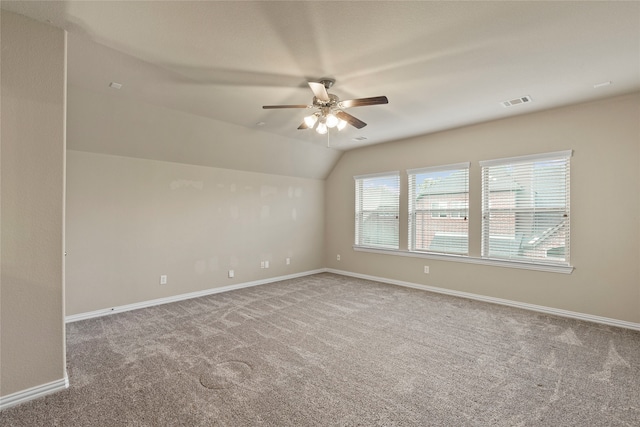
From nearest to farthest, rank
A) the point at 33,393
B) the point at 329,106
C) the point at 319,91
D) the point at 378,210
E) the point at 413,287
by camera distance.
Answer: the point at 33,393
the point at 319,91
the point at 329,106
the point at 413,287
the point at 378,210

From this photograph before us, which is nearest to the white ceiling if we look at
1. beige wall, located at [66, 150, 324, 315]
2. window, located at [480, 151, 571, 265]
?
window, located at [480, 151, 571, 265]

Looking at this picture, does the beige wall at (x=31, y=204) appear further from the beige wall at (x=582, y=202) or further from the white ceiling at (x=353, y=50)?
the beige wall at (x=582, y=202)

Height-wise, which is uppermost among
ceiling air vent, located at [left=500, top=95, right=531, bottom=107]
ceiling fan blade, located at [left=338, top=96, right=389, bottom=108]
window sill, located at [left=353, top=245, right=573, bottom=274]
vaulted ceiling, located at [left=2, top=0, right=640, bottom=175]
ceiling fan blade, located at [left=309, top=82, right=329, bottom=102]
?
ceiling air vent, located at [left=500, top=95, right=531, bottom=107]

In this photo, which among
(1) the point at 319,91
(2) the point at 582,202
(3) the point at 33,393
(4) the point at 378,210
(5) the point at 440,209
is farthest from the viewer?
(4) the point at 378,210

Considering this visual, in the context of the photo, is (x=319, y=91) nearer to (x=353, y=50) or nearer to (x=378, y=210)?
(x=353, y=50)

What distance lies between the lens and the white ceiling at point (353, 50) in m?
2.09

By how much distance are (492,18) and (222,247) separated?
188 inches

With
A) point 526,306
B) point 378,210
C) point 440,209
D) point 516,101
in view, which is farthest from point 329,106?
point 526,306

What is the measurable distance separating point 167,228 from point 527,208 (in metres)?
5.44

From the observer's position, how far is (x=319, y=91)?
9.14 ft

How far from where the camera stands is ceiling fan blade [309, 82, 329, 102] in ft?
8.83

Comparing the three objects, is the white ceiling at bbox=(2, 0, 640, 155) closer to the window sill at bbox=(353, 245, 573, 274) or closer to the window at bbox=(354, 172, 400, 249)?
the window sill at bbox=(353, 245, 573, 274)

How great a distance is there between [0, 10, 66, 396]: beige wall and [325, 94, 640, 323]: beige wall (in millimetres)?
5067

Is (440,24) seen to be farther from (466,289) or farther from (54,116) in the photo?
(466,289)
